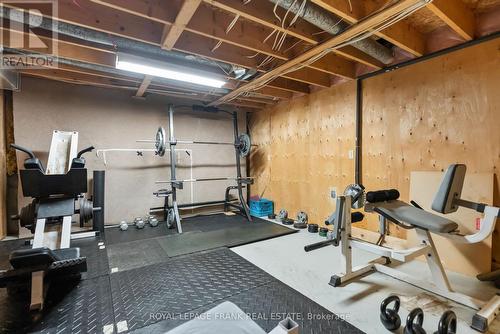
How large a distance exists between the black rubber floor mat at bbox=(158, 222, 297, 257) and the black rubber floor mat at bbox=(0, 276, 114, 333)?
3.23 feet

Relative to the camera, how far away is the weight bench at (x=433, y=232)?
1.79 m

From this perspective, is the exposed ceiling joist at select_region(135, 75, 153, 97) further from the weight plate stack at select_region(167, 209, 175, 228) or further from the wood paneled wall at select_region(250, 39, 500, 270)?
the wood paneled wall at select_region(250, 39, 500, 270)

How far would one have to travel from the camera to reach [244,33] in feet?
8.52

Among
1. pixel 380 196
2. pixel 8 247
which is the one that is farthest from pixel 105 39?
pixel 380 196

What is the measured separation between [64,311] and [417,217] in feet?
10.1

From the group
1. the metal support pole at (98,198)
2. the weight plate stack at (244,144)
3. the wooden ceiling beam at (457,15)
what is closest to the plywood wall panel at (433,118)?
the wooden ceiling beam at (457,15)

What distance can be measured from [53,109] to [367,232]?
5.60 m

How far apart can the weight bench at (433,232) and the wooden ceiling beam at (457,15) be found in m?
1.36

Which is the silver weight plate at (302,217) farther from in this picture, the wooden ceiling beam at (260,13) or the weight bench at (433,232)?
the wooden ceiling beam at (260,13)

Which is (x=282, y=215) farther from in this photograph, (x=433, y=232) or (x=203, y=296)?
(x=433, y=232)

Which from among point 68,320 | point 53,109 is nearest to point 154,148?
point 53,109

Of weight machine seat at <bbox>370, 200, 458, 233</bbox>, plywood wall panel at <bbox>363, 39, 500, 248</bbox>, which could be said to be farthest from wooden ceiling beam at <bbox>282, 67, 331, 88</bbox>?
weight machine seat at <bbox>370, 200, 458, 233</bbox>

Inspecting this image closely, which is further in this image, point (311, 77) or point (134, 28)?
point (311, 77)

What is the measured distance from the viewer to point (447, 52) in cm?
264
